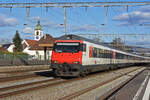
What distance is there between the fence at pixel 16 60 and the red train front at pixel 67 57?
10.6m

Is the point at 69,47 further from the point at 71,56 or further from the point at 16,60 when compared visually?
the point at 16,60

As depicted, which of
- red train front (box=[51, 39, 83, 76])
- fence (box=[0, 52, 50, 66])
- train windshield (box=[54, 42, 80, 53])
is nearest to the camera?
red train front (box=[51, 39, 83, 76])

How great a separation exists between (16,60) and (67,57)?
13301 millimetres

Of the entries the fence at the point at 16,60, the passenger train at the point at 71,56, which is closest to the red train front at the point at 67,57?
the passenger train at the point at 71,56

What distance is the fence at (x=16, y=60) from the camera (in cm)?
2630

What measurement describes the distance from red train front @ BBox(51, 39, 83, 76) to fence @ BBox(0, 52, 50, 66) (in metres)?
10.6

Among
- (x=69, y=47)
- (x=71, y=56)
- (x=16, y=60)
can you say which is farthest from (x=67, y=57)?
(x=16, y=60)

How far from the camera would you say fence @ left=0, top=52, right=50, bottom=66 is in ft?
86.3

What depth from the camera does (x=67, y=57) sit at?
17.2 metres

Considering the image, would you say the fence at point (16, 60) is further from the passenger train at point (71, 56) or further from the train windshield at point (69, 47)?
the train windshield at point (69, 47)

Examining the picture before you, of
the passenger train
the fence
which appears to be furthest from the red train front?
the fence

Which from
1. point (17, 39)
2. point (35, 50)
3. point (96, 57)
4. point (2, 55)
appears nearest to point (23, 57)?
point (2, 55)

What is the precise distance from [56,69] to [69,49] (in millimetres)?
1718

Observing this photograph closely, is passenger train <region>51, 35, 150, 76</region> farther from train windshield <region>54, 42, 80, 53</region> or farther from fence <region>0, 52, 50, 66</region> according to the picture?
fence <region>0, 52, 50, 66</region>
